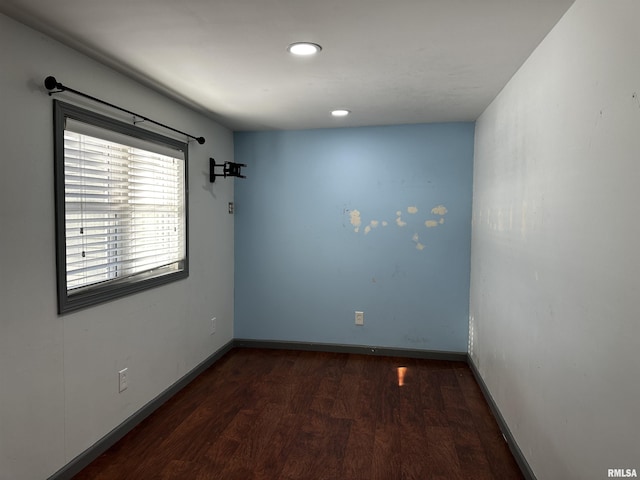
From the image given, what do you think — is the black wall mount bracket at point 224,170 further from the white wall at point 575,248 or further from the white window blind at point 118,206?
the white wall at point 575,248

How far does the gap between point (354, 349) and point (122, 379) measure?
2.25 meters

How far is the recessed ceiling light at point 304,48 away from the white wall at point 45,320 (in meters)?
1.12

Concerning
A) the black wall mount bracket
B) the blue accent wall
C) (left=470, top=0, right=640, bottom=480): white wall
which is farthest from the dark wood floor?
the black wall mount bracket

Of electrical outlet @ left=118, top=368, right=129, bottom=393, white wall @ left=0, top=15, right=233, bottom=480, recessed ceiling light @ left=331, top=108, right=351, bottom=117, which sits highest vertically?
recessed ceiling light @ left=331, top=108, right=351, bottom=117

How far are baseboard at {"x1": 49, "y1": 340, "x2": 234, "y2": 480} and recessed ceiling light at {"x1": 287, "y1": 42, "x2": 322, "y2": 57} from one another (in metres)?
2.41

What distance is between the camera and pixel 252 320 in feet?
14.2

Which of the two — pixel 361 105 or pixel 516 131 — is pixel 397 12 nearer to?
pixel 516 131

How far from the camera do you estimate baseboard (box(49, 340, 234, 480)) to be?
6.97ft

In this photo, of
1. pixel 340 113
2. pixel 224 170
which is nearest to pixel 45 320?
pixel 224 170

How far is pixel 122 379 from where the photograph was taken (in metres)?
2.55

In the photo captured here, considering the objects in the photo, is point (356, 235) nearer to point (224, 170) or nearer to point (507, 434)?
point (224, 170)

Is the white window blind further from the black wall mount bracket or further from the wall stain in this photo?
the wall stain

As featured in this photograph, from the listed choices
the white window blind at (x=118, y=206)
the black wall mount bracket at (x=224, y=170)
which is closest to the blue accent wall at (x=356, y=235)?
the black wall mount bracket at (x=224, y=170)

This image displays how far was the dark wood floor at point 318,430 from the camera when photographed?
2244 millimetres
